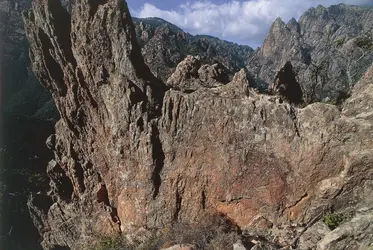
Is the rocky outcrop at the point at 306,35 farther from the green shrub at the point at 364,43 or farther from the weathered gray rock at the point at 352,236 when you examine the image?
the weathered gray rock at the point at 352,236

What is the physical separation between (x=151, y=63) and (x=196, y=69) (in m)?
28.4

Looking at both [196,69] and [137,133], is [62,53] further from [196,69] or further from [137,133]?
[196,69]

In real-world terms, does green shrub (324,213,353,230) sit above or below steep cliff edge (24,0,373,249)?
below

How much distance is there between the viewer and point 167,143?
15.0 m

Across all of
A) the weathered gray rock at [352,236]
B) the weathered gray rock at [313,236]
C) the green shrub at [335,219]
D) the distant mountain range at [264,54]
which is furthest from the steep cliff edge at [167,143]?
the distant mountain range at [264,54]

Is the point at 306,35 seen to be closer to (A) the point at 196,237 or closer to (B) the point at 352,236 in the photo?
(A) the point at 196,237

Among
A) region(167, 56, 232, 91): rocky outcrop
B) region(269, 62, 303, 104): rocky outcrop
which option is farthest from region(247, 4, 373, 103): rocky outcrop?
region(167, 56, 232, 91): rocky outcrop

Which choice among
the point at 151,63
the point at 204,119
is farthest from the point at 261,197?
the point at 151,63

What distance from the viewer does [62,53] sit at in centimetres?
1741

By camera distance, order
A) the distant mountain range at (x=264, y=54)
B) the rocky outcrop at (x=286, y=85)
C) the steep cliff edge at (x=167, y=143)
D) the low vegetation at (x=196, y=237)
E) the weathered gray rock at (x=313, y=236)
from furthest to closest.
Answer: the distant mountain range at (x=264, y=54) < the rocky outcrop at (x=286, y=85) < the low vegetation at (x=196, y=237) < the steep cliff edge at (x=167, y=143) < the weathered gray rock at (x=313, y=236)

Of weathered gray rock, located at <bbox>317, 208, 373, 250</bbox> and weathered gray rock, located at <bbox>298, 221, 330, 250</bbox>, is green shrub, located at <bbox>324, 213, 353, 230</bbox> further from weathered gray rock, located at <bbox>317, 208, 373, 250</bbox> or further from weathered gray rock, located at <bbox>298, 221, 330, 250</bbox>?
weathered gray rock, located at <bbox>317, 208, 373, 250</bbox>

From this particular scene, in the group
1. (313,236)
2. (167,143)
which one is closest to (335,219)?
(313,236)

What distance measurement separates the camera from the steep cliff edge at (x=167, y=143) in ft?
41.8

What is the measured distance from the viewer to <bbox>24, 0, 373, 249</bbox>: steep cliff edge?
1273 cm
